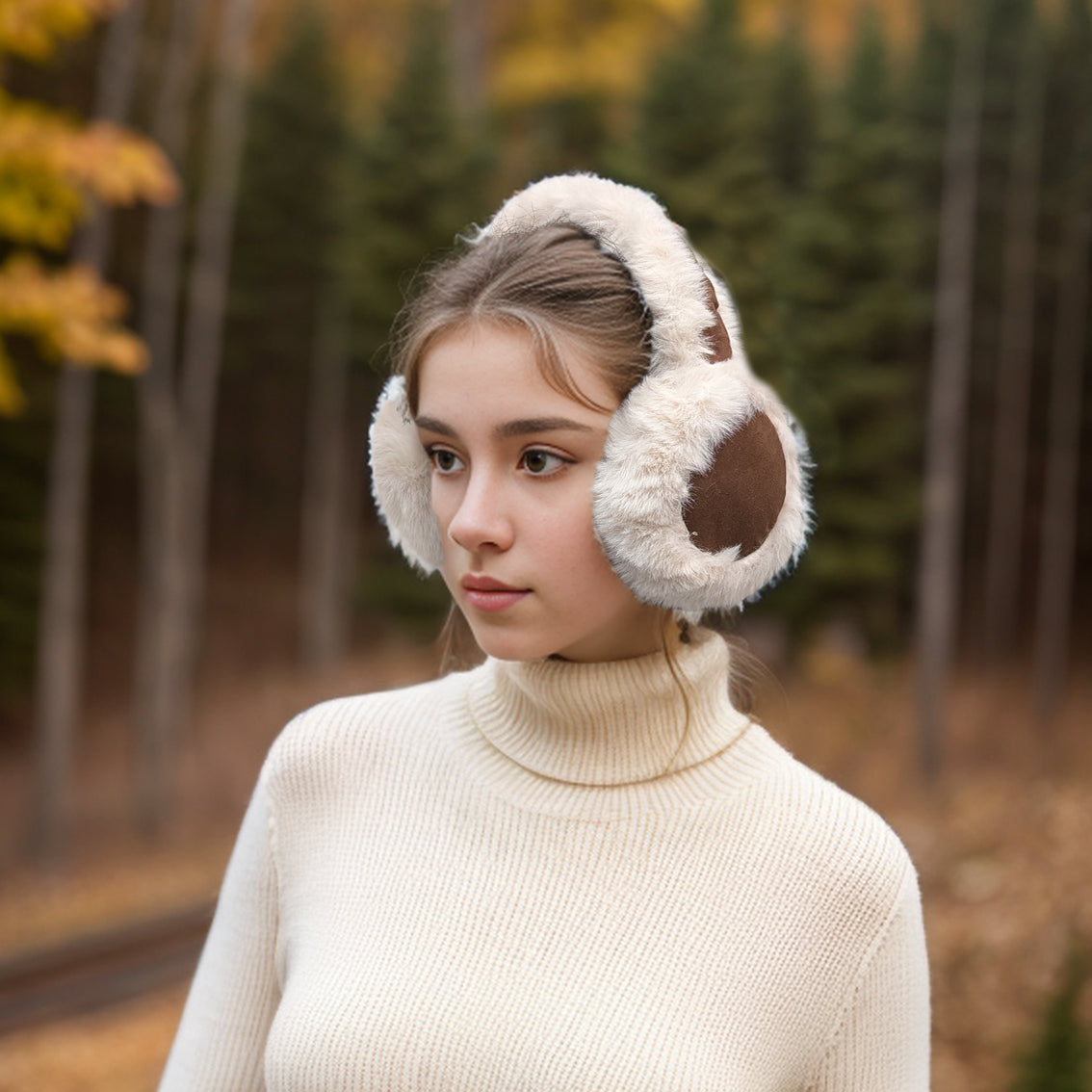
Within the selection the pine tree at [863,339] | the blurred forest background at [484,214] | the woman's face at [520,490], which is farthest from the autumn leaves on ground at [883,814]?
the pine tree at [863,339]

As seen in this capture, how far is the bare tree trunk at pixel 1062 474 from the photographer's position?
12750 mm

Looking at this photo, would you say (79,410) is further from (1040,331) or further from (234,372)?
(1040,331)

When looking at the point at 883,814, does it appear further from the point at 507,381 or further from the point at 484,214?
the point at 507,381

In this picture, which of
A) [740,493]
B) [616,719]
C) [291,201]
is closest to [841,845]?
[616,719]

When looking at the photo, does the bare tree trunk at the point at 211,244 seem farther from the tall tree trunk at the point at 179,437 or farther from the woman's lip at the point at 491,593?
the woman's lip at the point at 491,593

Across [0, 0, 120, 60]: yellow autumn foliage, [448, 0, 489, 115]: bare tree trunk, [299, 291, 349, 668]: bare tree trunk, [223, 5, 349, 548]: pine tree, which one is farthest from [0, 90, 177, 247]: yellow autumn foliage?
[448, 0, 489, 115]: bare tree trunk

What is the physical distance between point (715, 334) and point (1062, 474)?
45.2 feet

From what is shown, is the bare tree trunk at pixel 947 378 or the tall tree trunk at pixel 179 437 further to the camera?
the tall tree trunk at pixel 179 437

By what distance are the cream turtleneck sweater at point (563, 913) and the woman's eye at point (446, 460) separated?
11.6 inches

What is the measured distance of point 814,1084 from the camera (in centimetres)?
177

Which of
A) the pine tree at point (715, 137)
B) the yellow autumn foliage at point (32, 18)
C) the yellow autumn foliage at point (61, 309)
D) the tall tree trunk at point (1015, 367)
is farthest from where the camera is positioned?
the tall tree trunk at point (1015, 367)

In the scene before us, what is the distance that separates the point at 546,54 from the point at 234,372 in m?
6.58

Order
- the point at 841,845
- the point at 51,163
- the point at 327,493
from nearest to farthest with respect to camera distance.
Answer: the point at 841,845, the point at 51,163, the point at 327,493

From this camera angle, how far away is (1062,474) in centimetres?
1450
